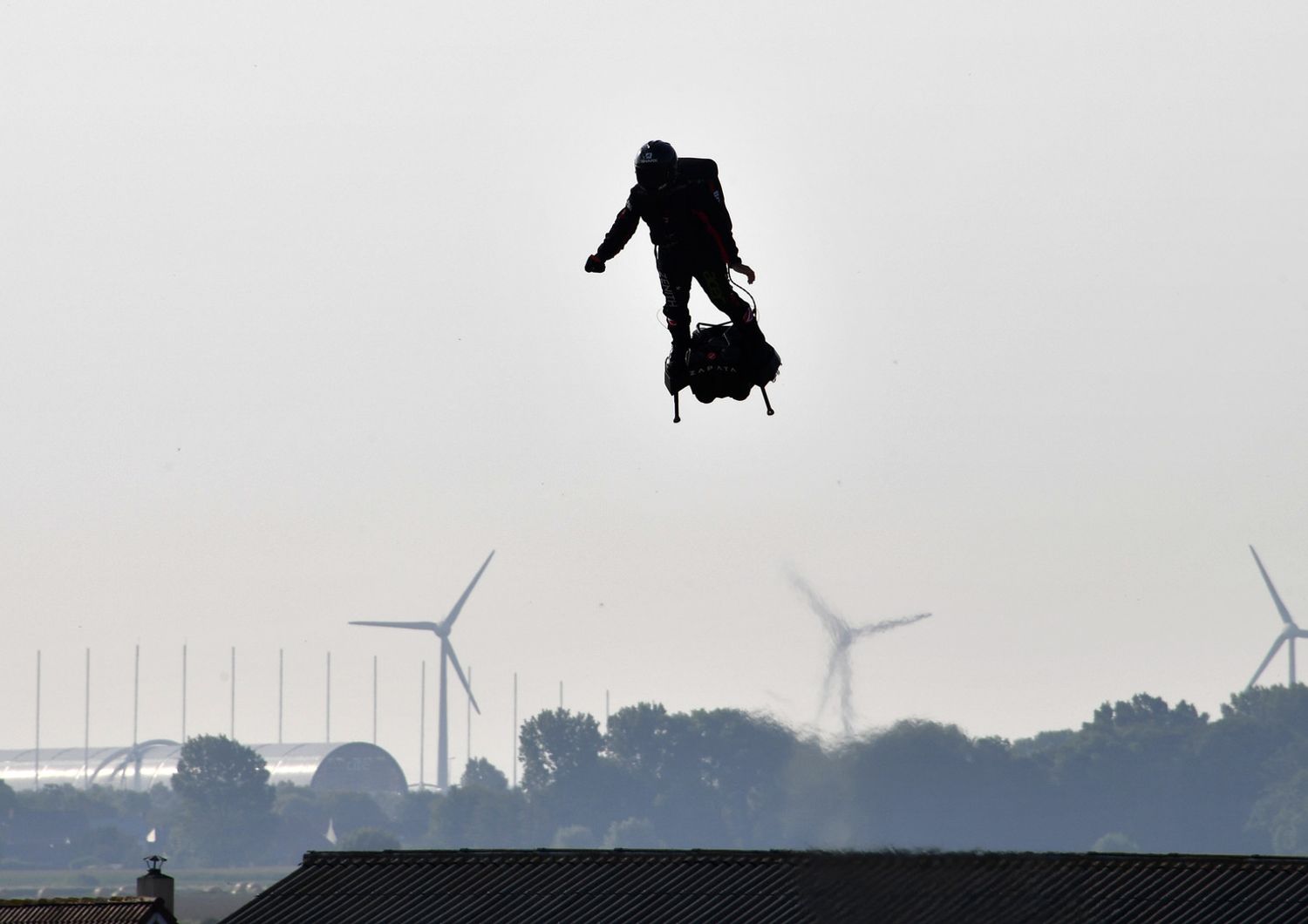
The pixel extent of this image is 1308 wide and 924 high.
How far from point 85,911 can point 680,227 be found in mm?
49235

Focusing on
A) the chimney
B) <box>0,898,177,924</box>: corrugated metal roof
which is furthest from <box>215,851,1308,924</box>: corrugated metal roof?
the chimney

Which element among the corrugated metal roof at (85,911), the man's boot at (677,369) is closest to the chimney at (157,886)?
the corrugated metal roof at (85,911)

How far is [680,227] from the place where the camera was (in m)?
44.0

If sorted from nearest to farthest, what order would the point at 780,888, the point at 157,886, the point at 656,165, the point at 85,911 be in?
the point at 656,165 → the point at 780,888 → the point at 85,911 → the point at 157,886

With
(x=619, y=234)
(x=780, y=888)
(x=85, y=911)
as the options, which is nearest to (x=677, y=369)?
(x=619, y=234)

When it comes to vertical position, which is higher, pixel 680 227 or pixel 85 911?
pixel 680 227

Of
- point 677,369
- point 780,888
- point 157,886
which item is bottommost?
point 780,888

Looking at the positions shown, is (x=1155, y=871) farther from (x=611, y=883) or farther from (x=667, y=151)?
(x=667, y=151)

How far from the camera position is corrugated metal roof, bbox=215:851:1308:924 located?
75500 mm

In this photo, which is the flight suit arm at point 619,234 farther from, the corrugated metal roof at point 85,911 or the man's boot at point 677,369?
the corrugated metal roof at point 85,911

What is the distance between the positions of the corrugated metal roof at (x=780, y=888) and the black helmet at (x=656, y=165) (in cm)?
3626

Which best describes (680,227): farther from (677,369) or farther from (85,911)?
(85,911)

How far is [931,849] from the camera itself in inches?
3078

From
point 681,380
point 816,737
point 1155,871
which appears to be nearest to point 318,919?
point 1155,871
